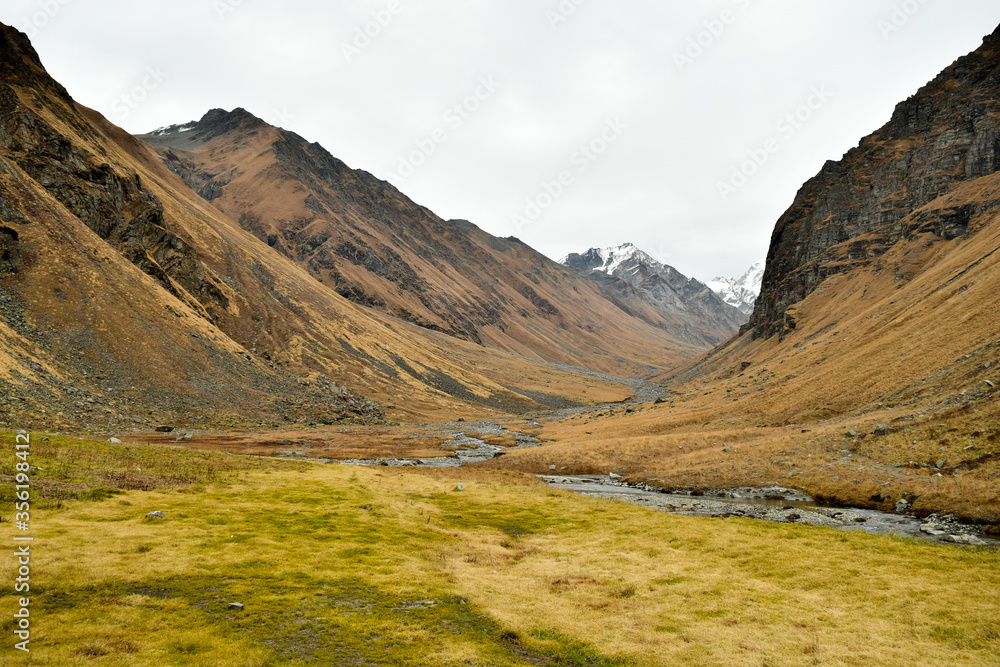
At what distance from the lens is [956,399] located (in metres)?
43.1

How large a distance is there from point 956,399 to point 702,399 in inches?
2276

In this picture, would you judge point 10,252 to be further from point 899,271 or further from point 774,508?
point 899,271

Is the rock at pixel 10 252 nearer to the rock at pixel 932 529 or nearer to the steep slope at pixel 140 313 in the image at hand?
the steep slope at pixel 140 313

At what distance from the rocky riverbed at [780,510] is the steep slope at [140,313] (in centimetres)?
6344

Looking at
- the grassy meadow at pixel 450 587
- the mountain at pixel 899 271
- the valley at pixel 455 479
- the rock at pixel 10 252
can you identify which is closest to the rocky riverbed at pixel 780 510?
the valley at pixel 455 479

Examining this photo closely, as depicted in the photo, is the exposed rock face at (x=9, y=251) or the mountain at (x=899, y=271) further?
the exposed rock face at (x=9, y=251)

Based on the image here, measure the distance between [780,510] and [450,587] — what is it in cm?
2806

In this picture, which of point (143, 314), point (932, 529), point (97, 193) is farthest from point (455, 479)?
point (97, 193)

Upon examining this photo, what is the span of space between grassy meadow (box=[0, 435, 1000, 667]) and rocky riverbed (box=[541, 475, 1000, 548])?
5.34 meters

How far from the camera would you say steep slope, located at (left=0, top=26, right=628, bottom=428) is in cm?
7200

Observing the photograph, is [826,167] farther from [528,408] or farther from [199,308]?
[199,308]

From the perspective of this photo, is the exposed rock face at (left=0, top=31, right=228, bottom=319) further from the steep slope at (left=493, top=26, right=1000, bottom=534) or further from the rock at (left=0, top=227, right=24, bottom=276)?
the steep slope at (left=493, top=26, right=1000, bottom=534)

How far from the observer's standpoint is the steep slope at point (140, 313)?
72000mm

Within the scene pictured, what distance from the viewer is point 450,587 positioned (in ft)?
69.5
